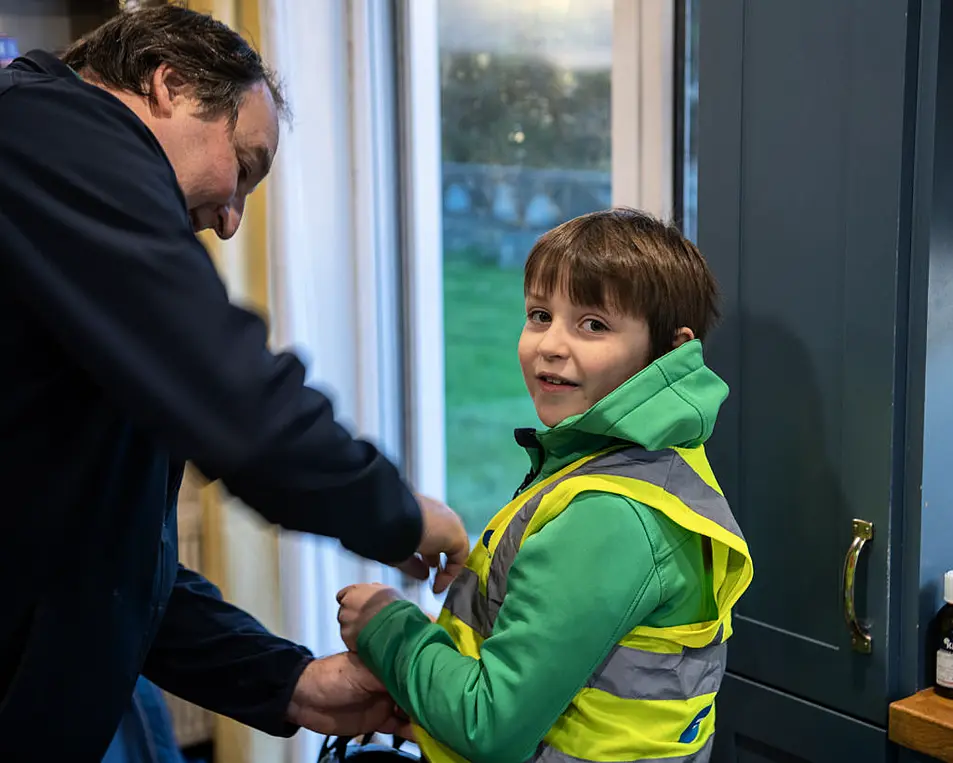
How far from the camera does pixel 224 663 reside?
Result: 1.35 m

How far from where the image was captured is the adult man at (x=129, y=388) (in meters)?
0.80

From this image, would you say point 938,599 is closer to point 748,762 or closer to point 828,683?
point 828,683

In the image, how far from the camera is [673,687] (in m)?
0.98

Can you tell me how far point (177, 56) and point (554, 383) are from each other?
53 centimetres

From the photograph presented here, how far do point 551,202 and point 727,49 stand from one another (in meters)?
0.98

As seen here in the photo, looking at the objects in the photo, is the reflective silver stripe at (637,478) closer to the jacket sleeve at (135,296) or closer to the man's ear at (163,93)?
the jacket sleeve at (135,296)

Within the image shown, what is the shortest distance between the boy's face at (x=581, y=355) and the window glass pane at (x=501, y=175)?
110cm

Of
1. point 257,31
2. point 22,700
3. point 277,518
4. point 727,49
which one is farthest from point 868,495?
point 257,31

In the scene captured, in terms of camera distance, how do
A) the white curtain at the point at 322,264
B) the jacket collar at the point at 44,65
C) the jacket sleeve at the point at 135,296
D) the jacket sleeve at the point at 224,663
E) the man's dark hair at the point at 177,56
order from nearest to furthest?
the jacket sleeve at the point at 135,296, the jacket collar at the point at 44,65, the man's dark hair at the point at 177,56, the jacket sleeve at the point at 224,663, the white curtain at the point at 322,264

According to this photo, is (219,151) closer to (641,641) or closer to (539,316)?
(539,316)

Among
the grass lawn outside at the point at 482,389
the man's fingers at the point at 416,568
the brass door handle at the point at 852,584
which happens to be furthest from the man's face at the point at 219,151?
the grass lawn outside at the point at 482,389

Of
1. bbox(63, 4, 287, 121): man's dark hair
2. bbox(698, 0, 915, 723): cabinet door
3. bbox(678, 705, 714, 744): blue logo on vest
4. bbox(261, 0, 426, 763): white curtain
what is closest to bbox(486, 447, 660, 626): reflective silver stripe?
bbox(678, 705, 714, 744): blue logo on vest

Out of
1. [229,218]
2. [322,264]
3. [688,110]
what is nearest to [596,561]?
Result: [229,218]

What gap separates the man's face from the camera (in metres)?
1.00
